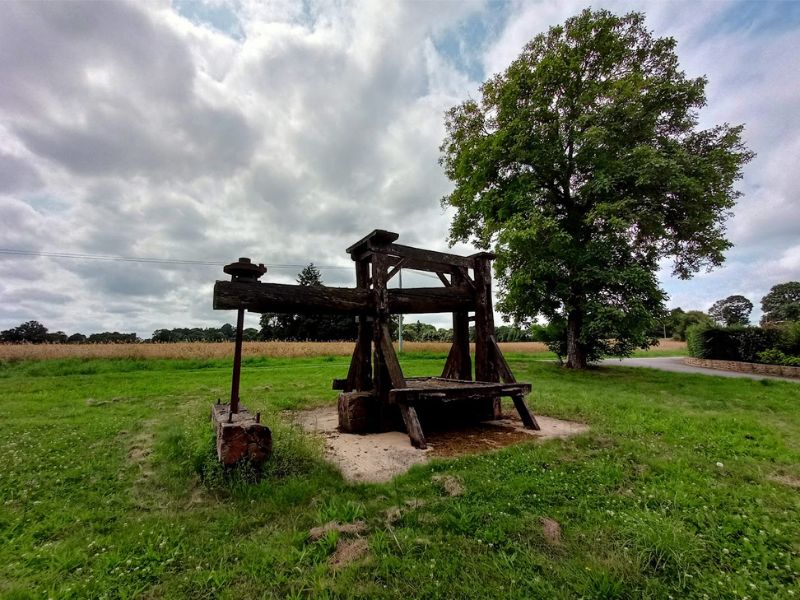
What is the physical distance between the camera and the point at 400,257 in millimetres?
7406

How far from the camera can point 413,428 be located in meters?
5.93

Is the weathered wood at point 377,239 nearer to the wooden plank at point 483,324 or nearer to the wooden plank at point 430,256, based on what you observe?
the wooden plank at point 430,256

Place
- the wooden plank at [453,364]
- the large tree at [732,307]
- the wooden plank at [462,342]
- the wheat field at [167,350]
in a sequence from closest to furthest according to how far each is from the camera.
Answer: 1. the wooden plank at [462,342]
2. the wooden plank at [453,364]
3. the wheat field at [167,350]
4. the large tree at [732,307]

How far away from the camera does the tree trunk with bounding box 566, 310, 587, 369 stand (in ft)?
54.0

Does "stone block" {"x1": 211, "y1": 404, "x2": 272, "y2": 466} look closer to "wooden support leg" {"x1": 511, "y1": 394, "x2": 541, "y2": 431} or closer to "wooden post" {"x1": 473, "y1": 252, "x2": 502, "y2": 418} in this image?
"wooden support leg" {"x1": 511, "y1": 394, "x2": 541, "y2": 431}

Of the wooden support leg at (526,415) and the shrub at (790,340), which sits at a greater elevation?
the shrub at (790,340)

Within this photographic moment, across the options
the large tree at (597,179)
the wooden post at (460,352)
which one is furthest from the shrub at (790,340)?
the wooden post at (460,352)

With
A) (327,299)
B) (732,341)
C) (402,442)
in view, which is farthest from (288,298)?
(732,341)

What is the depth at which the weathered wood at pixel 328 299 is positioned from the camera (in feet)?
18.0

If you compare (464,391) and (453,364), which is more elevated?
(453,364)

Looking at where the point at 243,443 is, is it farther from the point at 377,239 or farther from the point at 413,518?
the point at 377,239

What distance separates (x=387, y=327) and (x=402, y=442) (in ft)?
6.79

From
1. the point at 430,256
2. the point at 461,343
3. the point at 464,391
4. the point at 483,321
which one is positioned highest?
the point at 430,256

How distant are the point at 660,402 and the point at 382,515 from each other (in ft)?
30.2
